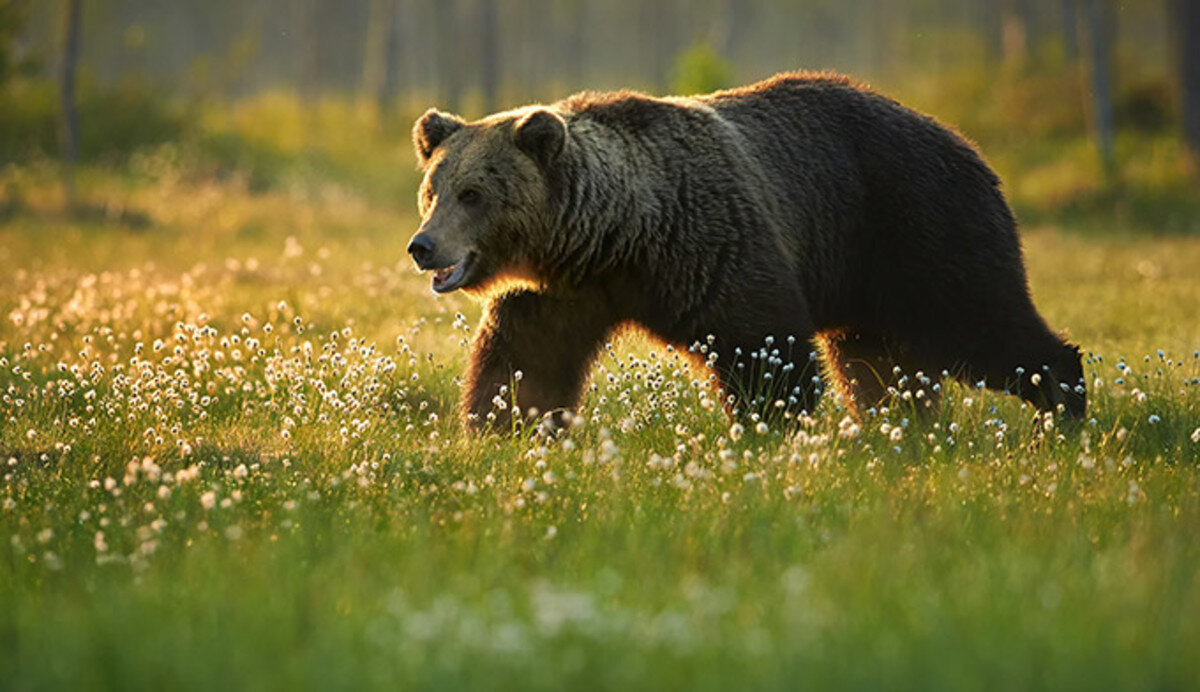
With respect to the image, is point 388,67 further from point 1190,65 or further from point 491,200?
point 491,200

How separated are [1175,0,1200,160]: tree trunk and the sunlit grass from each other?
52.0ft

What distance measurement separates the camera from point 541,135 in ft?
20.2

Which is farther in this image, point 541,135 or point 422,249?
point 541,135

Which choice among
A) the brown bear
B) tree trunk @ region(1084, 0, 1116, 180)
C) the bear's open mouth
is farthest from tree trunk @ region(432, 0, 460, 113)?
the bear's open mouth

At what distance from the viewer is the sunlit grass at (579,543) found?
10.2ft

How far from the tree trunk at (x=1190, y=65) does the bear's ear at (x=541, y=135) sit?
749 inches

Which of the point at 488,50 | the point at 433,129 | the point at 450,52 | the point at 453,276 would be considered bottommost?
the point at 450,52

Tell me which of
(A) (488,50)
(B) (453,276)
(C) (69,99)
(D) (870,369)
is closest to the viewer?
(B) (453,276)

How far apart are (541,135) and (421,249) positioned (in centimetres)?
78

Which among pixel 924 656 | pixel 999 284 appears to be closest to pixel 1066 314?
pixel 999 284

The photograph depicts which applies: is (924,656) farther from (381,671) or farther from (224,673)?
(224,673)

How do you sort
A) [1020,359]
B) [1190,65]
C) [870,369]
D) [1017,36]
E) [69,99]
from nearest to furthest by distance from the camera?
1. [1020,359]
2. [870,369]
3. [69,99]
4. [1190,65]
5. [1017,36]

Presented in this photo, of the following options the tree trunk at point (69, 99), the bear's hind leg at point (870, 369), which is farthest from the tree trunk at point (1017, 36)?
the bear's hind leg at point (870, 369)

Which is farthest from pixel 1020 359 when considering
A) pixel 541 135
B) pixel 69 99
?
pixel 69 99
